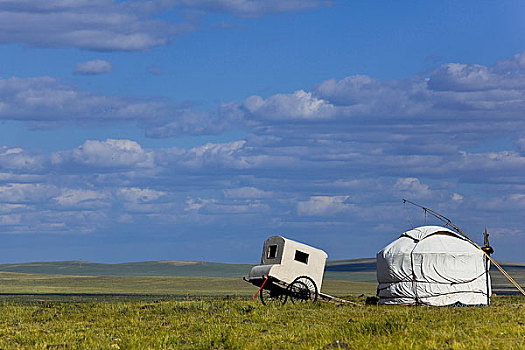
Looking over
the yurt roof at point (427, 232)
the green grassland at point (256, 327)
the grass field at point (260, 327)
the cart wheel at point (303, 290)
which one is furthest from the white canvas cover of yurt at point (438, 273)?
the cart wheel at point (303, 290)

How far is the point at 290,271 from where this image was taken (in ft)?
112

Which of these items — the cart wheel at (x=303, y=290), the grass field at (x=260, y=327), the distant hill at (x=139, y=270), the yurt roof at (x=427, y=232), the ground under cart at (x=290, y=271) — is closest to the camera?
the grass field at (x=260, y=327)

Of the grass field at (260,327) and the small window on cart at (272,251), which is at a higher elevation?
the small window on cart at (272,251)

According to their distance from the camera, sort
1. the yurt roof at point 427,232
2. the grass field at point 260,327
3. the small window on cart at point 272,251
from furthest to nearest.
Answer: the yurt roof at point 427,232 → the small window on cart at point 272,251 → the grass field at point 260,327

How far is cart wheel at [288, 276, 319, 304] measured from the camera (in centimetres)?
3391

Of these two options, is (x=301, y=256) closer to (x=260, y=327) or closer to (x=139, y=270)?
(x=260, y=327)

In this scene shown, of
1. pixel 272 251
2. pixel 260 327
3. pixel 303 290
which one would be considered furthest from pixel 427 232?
pixel 260 327

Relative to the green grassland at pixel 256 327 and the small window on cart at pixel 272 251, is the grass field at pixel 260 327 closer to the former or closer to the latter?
the green grassland at pixel 256 327

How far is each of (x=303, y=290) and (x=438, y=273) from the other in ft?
21.2

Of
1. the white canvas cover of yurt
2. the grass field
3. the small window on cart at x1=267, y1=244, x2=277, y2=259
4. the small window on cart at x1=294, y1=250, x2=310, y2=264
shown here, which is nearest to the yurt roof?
the white canvas cover of yurt

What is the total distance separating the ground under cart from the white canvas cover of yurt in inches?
137

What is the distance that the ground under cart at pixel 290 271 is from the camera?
33656mm

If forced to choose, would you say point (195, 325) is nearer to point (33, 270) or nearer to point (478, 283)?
point (478, 283)

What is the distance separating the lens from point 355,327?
23.1 metres
